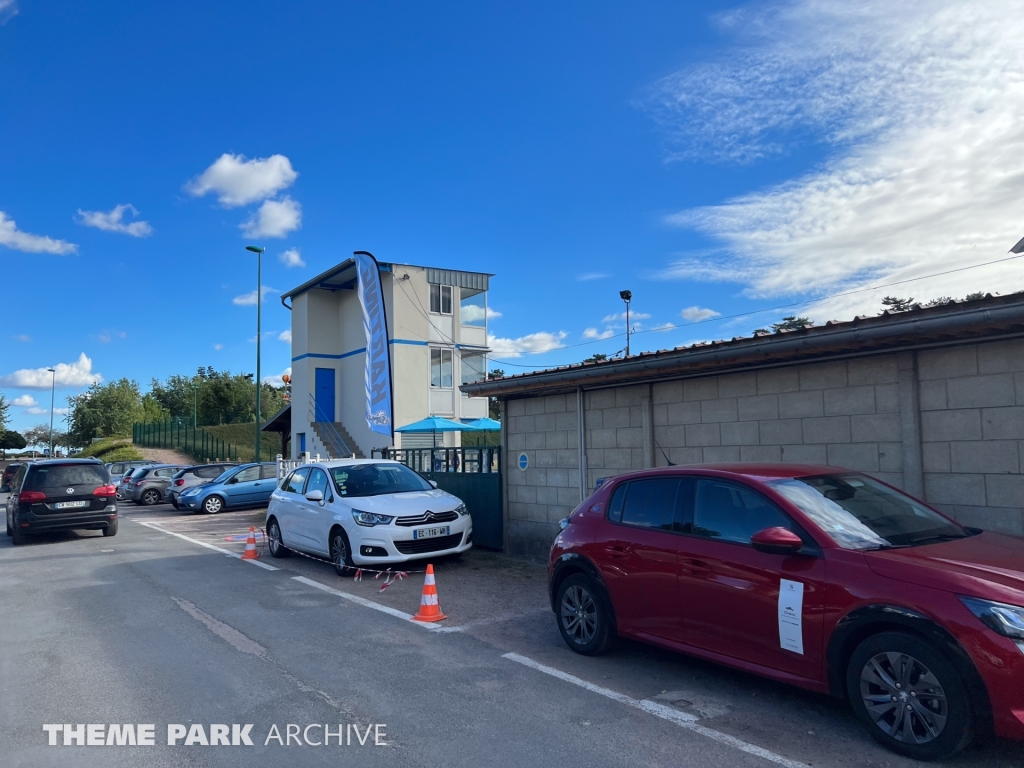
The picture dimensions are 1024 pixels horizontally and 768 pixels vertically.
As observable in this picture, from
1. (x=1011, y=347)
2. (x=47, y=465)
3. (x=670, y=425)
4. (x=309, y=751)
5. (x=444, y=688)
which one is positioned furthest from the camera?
(x=47, y=465)

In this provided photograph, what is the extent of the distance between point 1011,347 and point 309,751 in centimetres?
652

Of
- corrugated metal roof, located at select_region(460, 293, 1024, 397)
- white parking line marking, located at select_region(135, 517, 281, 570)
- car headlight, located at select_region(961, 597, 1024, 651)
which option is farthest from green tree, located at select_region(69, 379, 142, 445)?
car headlight, located at select_region(961, 597, 1024, 651)

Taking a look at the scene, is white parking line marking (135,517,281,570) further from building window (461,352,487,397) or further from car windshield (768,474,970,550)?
building window (461,352,487,397)

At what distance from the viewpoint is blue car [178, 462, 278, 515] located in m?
22.6

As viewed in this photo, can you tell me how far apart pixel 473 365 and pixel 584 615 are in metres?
26.8

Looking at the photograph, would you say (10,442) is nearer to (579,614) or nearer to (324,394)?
(324,394)

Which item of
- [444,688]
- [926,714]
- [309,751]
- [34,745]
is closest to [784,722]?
[926,714]

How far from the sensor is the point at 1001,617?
151 inches

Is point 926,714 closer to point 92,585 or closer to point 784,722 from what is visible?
point 784,722

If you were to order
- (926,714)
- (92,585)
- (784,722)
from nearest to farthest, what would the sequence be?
(926,714), (784,722), (92,585)

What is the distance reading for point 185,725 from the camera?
4.96m

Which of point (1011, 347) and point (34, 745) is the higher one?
point (1011, 347)

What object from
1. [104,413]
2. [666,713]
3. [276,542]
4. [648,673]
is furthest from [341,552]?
[104,413]

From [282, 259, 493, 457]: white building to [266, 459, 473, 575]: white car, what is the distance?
Answer: 16628 millimetres
